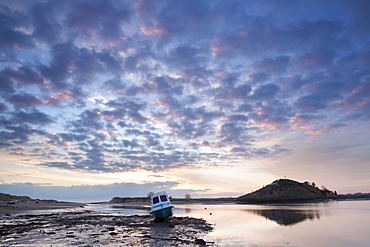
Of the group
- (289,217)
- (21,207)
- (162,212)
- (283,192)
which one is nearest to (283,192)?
(283,192)

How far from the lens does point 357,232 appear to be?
22.3 m

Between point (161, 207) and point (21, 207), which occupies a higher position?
point (161, 207)

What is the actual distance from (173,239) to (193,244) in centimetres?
296

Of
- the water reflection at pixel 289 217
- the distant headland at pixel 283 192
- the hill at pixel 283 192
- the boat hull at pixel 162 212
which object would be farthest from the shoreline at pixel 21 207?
the hill at pixel 283 192

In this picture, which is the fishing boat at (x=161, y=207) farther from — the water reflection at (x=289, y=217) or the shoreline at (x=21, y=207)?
the shoreline at (x=21, y=207)

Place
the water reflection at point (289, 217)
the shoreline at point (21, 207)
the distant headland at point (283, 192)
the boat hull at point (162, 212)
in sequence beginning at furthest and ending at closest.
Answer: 1. the distant headland at point (283, 192)
2. the shoreline at point (21, 207)
3. the boat hull at point (162, 212)
4. the water reflection at point (289, 217)

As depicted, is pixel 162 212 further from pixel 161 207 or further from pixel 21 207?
pixel 21 207

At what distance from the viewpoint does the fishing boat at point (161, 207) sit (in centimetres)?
3403

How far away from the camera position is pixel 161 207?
34188mm

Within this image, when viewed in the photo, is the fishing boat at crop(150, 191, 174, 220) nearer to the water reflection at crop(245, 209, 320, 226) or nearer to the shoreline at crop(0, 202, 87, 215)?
the water reflection at crop(245, 209, 320, 226)

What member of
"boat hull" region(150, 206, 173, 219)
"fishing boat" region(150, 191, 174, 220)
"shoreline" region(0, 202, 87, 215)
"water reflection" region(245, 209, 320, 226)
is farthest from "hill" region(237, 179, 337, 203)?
"boat hull" region(150, 206, 173, 219)

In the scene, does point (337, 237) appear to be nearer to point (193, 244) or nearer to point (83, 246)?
point (193, 244)

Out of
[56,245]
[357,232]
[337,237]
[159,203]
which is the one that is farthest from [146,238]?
[357,232]

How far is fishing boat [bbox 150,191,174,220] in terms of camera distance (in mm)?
34031
